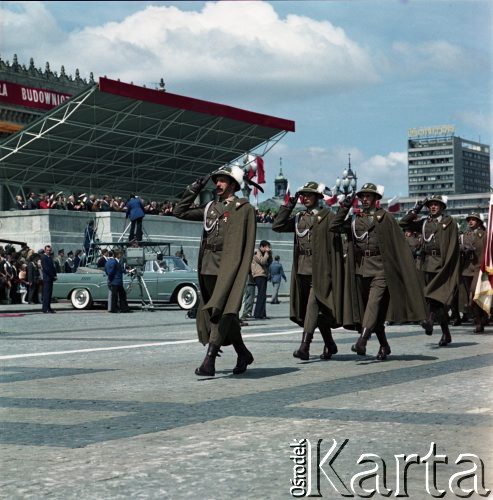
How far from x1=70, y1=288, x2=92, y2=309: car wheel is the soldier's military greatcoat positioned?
20837mm

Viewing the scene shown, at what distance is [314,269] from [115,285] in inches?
672

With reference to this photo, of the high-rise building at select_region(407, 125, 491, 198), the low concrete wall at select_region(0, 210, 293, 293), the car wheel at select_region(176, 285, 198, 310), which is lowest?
the car wheel at select_region(176, 285, 198, 310)

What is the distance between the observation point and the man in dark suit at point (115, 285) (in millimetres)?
29000

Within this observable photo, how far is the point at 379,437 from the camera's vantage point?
22.8ft

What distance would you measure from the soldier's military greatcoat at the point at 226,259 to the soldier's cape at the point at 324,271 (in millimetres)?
1743

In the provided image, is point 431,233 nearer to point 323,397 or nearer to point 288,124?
point 323,397

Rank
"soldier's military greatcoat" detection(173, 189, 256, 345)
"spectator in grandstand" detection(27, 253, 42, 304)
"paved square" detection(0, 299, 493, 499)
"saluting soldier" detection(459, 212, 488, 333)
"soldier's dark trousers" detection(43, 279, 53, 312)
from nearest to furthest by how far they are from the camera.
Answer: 1. "paved square" detection(0, 299, 493, 499)
2. "soldier's military greatcoat" detection(173, 189, 256, 345)
3. "saluting soldier" detection(459, 212, 488, 333)
4. "soldier's dark trousers" detection(43, 279, 53, 312)
5. "spectator in grandstand" detection(27, 253, 42, 304)

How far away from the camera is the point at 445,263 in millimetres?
15359

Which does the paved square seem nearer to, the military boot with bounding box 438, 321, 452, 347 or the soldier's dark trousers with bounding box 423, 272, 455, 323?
the military boot with bounding box 438, 321, 452, 347

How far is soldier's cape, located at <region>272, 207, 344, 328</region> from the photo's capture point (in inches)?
491

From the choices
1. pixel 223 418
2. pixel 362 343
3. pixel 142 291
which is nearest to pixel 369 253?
pixel 362 343

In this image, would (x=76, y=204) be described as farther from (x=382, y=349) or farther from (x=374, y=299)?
(x=374, y=299)

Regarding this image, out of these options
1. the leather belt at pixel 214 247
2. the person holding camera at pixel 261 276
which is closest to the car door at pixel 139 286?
the person holding camera at pixel 261 276

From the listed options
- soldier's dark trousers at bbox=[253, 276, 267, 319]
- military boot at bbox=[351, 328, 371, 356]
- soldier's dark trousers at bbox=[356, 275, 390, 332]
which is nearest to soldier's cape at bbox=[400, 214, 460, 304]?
soldier's dark trousers at bbox=[356, 275, 390, 332]
